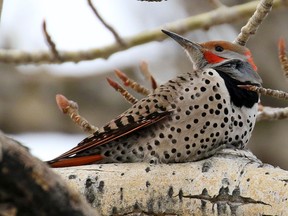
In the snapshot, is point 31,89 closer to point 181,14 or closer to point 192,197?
point 181,14

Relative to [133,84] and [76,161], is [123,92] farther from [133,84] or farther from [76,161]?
[76,161]

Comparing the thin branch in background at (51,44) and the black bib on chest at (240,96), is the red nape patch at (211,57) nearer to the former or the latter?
the black bib on chest at (240,96)

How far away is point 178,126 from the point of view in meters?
3.76

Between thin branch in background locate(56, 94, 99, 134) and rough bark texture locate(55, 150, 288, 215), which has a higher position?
thin branch in background locate(56, 94, 99, 134)

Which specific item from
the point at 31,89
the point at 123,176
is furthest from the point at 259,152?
the point at 123,176

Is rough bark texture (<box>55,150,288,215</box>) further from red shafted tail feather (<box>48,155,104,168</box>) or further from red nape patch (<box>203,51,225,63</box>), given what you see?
red nape patch (<box>203,51,225,63</box>)

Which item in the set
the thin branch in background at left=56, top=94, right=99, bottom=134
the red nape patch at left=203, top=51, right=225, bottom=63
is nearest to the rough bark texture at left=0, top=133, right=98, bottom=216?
Answer: the thin branch in background at left=56, top=94, right=99, bottom=134

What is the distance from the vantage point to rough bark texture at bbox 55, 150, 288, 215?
2.97 meters

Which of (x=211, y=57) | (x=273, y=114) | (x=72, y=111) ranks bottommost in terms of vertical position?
(x=273, y=114)

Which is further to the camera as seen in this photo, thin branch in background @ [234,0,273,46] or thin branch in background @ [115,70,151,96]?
thin branch in background @ [115,70,151,96]

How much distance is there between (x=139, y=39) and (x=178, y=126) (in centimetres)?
108

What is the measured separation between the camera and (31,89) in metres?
7.03

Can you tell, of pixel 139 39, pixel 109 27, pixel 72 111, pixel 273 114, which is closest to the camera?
pixel 72 111

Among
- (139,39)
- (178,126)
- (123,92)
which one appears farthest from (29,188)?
(139,39)
